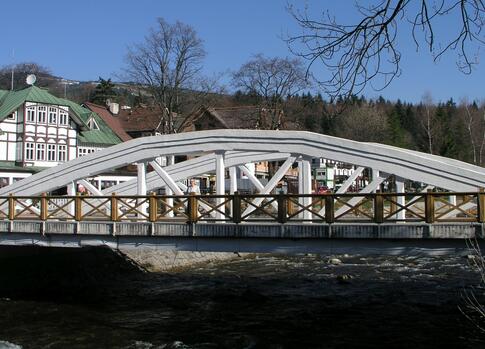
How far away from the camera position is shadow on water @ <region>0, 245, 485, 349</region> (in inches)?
547

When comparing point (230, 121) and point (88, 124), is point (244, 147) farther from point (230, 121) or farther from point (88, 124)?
point (230, 121)

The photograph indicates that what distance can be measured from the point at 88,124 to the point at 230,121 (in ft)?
53.3

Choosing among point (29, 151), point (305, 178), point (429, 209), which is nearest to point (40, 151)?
point (29, 151)

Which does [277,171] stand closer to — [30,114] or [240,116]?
[30,114]

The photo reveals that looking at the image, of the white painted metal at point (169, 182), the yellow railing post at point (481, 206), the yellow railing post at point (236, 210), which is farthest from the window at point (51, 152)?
the yellow railing post at point (481, 206)

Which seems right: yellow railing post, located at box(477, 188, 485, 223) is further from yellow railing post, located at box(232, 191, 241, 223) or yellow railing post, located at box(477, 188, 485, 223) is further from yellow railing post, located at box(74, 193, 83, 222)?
yellow railing post, located at box(74, 193, 83, 222)

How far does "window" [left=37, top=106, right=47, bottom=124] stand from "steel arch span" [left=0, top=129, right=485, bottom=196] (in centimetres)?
2472

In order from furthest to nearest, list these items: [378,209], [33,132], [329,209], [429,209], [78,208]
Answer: [33,132]
[78,208]
[329,209]
[378,209]
[429,209]

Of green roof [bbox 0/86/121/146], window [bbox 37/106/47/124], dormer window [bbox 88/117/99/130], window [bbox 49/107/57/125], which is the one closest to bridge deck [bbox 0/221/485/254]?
window [bbox 37/106/47/124]

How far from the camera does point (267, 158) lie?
21.2 m

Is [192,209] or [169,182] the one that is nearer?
[192,209]

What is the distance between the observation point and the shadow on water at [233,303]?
547 inches

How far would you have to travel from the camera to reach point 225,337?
46.2 ft

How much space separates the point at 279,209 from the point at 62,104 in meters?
34.8
